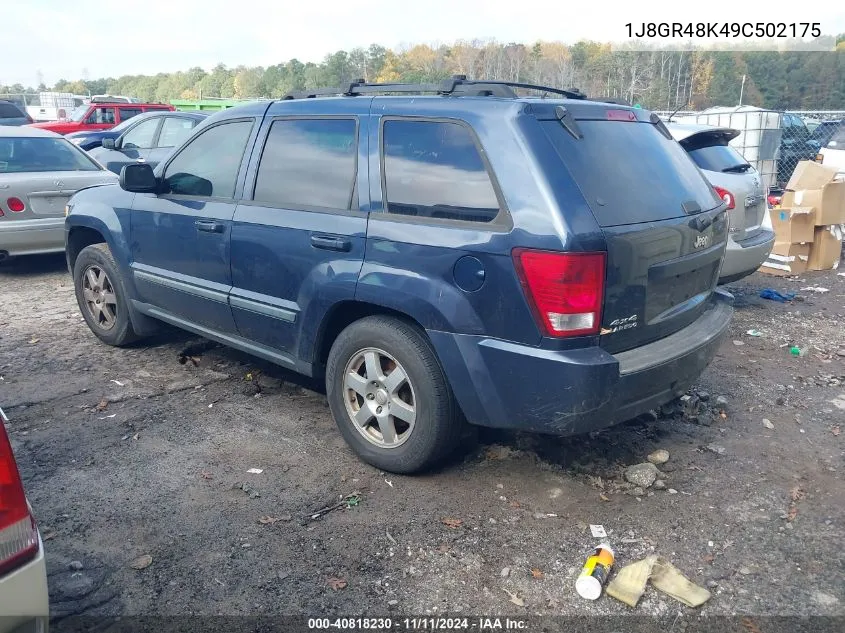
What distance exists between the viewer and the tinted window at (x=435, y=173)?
10.6 ft

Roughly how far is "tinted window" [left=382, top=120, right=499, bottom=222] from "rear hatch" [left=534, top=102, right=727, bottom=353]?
14.9 inches

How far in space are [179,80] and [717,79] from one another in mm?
65417

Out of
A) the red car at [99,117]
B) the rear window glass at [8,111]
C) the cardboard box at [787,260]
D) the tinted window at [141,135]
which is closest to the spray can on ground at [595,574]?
the cardboard box at [787,260]

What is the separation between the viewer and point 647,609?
2730mm

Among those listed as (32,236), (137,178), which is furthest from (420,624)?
(32,236)

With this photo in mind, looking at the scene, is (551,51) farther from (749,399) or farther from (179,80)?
(179,80)

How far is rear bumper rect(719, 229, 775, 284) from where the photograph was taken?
643 cm

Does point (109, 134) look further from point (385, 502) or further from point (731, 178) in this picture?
point (385, 502)

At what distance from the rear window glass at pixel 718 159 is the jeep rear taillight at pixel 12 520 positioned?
6.30m

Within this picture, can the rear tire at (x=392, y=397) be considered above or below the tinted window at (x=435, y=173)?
below

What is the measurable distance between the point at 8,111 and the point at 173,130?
10420 mm

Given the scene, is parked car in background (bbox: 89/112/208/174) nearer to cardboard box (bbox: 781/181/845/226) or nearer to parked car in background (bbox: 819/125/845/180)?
cardboard box (bbox: 781/181/845/226)

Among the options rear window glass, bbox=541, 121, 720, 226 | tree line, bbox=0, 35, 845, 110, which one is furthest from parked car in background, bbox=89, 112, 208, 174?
tree line, bbox=0, 35, 845, 110

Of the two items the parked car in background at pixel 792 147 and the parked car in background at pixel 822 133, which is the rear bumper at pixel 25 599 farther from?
the parked car in background at pixel 792 147
